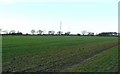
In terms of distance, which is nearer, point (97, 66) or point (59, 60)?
point (97, 66)

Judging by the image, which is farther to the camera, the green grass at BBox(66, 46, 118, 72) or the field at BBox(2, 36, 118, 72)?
the field at BBox(2, 36, 118, 72)

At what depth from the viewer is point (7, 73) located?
17.4m

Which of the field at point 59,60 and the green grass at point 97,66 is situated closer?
the green grass at point 97,66

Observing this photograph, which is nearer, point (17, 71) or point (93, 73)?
point (93, 73)

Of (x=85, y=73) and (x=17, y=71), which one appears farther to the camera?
(x=17, y=71)

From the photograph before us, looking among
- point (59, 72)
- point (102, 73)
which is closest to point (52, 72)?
point (59, 72)

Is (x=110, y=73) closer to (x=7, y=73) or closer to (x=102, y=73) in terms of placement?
(x=102, y=73)

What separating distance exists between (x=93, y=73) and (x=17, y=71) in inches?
176

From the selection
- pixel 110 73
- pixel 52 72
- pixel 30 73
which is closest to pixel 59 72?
pixel 52 72

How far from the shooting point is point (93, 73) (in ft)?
56.0

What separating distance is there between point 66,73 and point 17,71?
115 inches

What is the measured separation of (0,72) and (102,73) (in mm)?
5725

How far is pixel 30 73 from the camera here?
17625 millimetres

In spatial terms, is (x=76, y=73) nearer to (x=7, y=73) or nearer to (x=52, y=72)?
(x=52, y=72)
